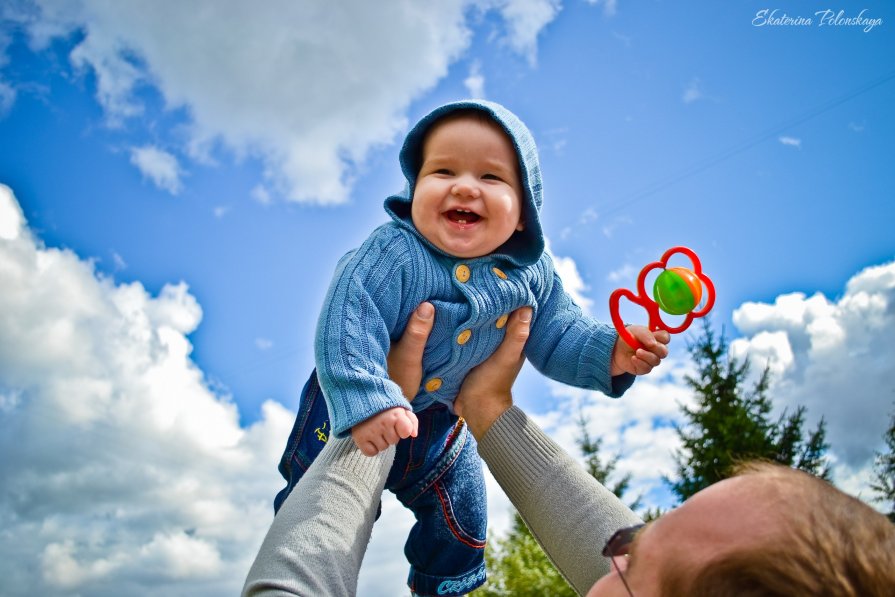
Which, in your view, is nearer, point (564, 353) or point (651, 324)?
point (651, 324)

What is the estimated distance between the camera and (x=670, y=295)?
94.7 inches

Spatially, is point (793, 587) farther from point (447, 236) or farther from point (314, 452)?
point (314, 452)

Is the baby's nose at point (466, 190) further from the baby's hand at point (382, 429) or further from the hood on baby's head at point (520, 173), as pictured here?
the baby's hand at point (382, 429)

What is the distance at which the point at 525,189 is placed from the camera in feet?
8.98

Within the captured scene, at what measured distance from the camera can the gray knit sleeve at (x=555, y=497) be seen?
6.88 ft

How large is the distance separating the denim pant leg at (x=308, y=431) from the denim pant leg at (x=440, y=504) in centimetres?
30

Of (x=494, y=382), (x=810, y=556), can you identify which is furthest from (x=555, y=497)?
(x=810, y=556)

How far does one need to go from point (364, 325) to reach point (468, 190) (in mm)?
601

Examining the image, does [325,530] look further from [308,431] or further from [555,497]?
[308,431]

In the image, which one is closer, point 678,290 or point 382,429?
point 382,429

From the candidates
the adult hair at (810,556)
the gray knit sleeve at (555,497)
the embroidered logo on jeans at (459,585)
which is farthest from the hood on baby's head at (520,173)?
the adult hair at (810,556)

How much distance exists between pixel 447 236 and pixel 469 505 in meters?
1.03

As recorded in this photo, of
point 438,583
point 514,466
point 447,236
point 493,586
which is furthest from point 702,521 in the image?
point 493,586

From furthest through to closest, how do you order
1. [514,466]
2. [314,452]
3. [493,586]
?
1. [493,586]
2. [314,452]
3. [514,466]
